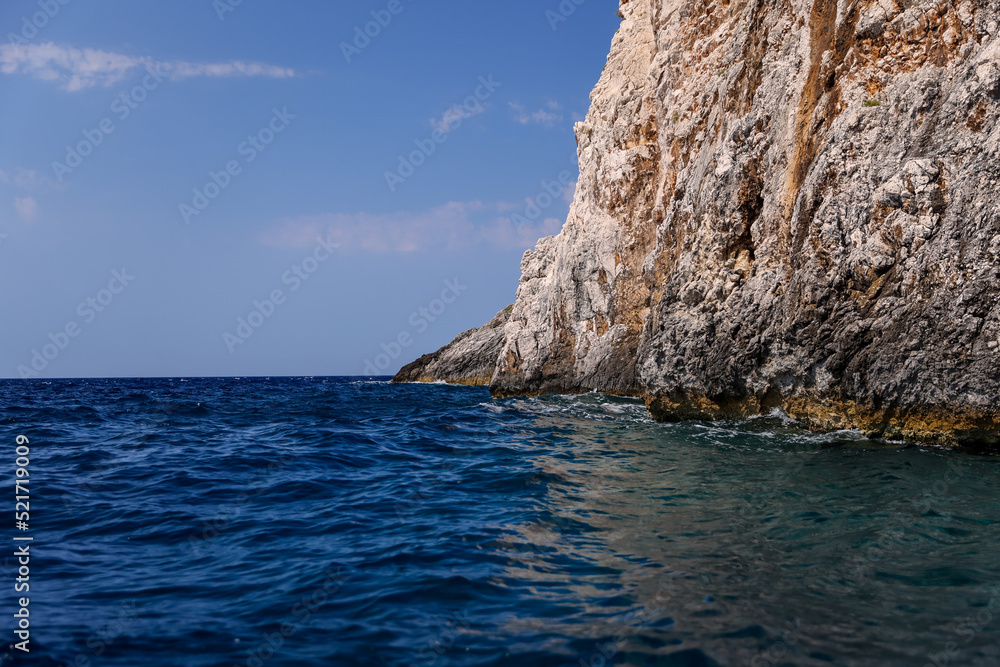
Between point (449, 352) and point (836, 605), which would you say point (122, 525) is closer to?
point (836, 605)

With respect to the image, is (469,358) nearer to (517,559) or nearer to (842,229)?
(842,229)

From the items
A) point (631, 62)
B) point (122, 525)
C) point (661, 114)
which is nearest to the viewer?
point (122, 525)

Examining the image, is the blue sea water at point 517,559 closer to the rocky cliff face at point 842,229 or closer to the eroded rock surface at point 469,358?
the rocky cliff face at point 842,229

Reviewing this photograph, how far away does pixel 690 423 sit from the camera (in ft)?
57.6

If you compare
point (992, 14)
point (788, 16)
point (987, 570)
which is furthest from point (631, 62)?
point (987, 570)

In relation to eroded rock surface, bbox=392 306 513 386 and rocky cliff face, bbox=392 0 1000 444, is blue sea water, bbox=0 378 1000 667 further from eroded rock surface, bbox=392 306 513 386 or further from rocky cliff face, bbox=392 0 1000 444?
eroded rock surface, bbox=392 306 513 386

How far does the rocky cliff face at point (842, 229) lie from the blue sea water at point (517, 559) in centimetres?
168

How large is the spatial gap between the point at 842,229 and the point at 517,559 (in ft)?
36.7

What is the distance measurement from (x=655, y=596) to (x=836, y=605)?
56.8 inches

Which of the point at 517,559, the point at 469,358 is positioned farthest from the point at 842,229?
the point at 469,358

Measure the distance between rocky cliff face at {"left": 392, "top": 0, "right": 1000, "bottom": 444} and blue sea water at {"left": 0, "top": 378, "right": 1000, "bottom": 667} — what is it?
1.68m

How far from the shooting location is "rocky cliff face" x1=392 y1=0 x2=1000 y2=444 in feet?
36.7

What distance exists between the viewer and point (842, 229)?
1336cm

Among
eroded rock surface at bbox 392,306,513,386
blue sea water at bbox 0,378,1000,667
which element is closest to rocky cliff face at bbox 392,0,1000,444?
blue sea water at bbox 0,378,1000,667
